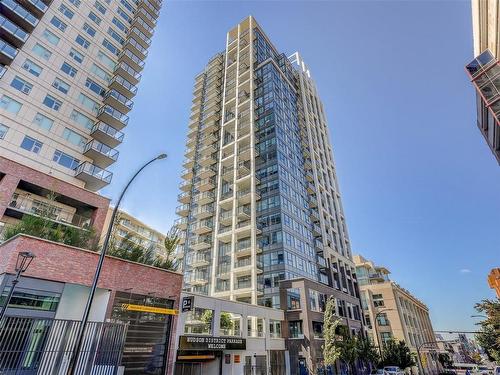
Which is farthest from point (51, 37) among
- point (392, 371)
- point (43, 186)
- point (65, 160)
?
point (392, 371)

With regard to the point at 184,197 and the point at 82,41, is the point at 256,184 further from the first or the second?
the point at 82,41

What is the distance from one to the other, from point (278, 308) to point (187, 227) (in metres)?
25.1

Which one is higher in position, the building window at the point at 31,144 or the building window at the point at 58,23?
the building window at the point at 58,23

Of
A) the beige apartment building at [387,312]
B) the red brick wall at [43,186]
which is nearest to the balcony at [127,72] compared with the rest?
the red brick wall at [43,186]

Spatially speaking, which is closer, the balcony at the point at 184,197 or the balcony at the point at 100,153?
the balcony at the point at 100,153

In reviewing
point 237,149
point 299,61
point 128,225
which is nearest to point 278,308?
point 237,149

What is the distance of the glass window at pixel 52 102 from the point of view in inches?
1229

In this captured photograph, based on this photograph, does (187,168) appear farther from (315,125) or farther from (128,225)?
(315,125)

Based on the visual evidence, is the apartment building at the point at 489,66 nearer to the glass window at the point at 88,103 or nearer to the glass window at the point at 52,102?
the glass window at the point at 88,103

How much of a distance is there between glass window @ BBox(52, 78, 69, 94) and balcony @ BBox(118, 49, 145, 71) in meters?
9.55

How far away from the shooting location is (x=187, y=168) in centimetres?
6341

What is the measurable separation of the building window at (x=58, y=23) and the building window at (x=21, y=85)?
9.57 m

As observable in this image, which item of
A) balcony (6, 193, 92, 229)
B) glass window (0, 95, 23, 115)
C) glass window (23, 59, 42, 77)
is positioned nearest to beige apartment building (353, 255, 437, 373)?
balcony (6, 193, 92, 229)

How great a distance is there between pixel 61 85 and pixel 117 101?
19.6 ft
